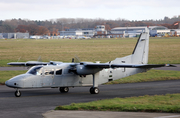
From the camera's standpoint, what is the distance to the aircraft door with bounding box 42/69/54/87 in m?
22.0

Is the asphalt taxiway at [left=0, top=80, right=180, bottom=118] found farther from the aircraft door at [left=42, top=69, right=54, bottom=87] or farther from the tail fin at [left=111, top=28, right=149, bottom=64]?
the tail fin at [left=111, top=28, right=149, bottom=64]

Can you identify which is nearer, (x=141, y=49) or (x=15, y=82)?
(x=15, y=82)

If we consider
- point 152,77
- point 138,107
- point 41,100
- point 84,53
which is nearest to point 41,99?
point 41,100

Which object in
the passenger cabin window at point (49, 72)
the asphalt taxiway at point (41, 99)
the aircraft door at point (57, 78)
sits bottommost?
the asphalt taxiway at point (41, 99)

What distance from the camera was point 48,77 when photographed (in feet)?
72.8

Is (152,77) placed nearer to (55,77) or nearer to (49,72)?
(55,77)

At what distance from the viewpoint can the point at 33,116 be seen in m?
14.8

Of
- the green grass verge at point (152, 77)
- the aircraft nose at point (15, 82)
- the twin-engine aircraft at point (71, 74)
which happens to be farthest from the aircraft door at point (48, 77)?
the green grass verge at point (152, 77)

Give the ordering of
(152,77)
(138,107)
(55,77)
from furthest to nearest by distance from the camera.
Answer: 1. (152,77)
2. (55,77)
3. (138,107)

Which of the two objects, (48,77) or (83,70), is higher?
(83,70)

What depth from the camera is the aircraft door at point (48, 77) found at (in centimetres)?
2205

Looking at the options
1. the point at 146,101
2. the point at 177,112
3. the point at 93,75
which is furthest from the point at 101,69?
the point at 177,112

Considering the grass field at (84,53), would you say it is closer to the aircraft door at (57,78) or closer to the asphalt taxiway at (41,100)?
the aircraft door at (57,78)

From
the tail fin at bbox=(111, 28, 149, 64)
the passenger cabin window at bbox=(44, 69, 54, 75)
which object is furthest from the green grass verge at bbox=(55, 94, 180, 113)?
the tail fin at bbox=(111, 28, 149, 64)
